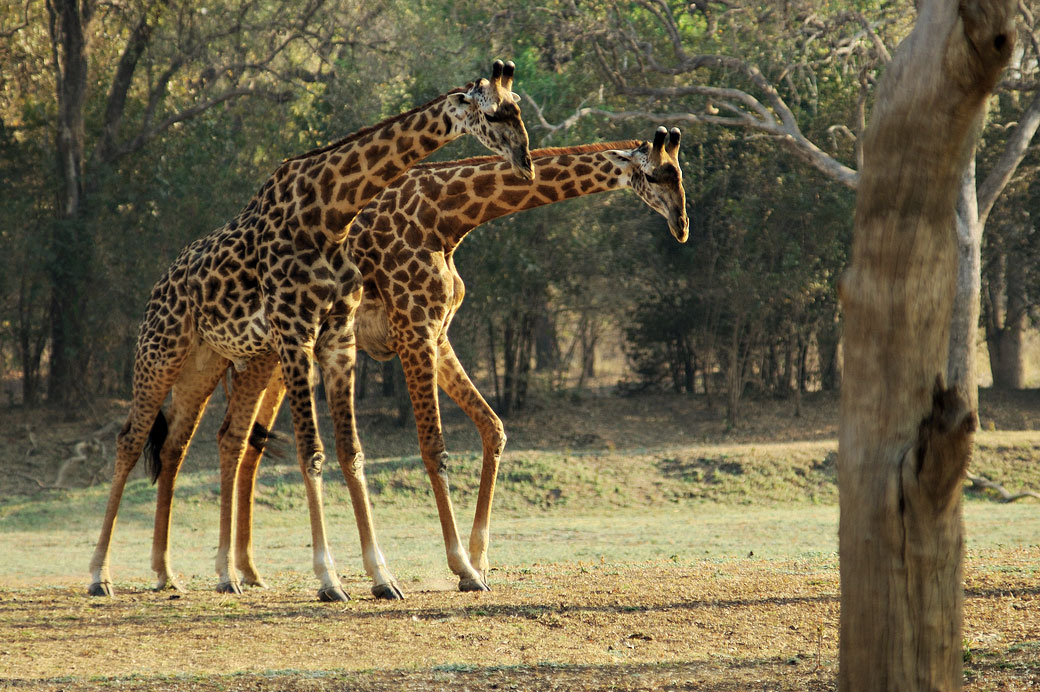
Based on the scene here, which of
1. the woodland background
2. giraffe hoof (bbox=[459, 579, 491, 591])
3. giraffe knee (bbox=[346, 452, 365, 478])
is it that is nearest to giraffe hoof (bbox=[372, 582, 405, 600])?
giraffe hoof (bbox=[459, 579, 491, 591])

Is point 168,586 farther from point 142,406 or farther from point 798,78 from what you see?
point 798,78

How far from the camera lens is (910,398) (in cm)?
318

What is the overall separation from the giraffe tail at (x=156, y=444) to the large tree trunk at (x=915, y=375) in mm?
6307

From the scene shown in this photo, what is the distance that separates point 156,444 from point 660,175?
439 centimetres

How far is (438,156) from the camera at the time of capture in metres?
16.9

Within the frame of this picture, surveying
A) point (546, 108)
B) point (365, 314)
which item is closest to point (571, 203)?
point (546, 108)

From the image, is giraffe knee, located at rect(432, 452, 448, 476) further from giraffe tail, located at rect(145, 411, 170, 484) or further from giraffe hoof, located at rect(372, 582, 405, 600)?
giraffe tail, located at rect(145, 411, 170, 484)

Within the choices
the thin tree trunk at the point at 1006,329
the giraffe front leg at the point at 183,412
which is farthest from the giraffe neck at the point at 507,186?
the thin tree trunk at the point at 1006,329

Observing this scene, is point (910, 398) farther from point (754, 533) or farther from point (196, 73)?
point (196, 73)

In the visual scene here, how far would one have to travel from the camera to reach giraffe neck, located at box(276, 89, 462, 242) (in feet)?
22.9

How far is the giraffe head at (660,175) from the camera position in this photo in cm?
708

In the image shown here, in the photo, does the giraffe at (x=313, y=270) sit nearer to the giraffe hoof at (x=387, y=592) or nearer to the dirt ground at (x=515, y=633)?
the giraffe hoof at (x=387, y=592)

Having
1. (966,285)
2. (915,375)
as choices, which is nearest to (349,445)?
(915,375)

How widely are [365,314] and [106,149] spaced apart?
12.2m
